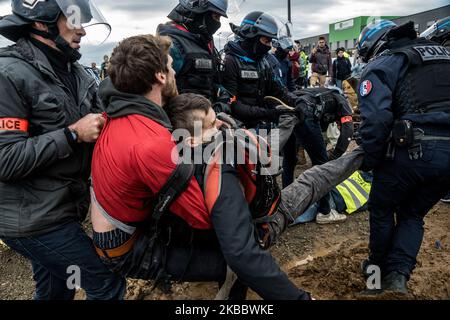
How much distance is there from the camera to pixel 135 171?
154 cm

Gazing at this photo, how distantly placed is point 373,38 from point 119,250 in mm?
2651

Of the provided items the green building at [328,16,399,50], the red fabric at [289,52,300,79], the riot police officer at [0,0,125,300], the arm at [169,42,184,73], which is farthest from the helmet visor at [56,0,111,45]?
the green building at [328,16,399,50]

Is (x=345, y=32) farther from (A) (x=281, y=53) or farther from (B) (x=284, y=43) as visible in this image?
Result: (B) (x=284, y=43)

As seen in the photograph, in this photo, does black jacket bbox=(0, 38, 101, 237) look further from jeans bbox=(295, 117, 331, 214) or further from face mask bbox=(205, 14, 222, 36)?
jeans bbox=(295, 117, 331, 214)

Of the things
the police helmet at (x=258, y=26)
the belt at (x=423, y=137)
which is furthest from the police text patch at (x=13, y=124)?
the police helmet at (x=258, y=26)

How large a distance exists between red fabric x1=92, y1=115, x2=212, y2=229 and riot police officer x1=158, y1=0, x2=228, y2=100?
158 centimetres

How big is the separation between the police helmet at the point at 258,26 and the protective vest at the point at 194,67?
0.65m

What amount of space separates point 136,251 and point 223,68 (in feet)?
8.00

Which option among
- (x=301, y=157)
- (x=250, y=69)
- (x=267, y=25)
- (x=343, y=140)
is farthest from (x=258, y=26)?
(x=301, y=157)

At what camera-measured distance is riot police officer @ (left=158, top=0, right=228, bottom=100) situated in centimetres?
314

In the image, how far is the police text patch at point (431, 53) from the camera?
8.70 ft

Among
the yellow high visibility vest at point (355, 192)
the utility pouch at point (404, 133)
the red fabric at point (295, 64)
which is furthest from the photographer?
the red fabric at point (295, 64)

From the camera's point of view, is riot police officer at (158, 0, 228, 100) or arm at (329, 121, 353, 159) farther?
arm at (329, 121, 353, 159)

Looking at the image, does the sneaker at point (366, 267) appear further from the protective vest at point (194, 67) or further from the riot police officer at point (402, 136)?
the protective vest at point (194, 67)
